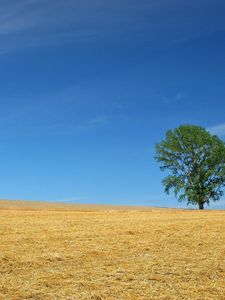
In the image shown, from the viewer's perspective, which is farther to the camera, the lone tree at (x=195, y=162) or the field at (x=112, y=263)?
the lone tree at (x=195, y=162)

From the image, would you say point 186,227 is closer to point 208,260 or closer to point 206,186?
point 208,260

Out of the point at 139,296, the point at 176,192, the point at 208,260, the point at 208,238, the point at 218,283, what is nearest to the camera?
the point at 139,296

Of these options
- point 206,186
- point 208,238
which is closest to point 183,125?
point 206,186

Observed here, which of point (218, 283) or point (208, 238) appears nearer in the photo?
point (218, 283)

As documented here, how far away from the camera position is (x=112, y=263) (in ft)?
53.1

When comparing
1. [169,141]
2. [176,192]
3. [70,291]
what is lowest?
[70,291]

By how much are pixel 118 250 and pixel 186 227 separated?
8.59m

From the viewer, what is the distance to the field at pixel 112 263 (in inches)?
488

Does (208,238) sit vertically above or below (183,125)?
below

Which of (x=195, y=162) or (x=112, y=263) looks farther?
(x=195, y=162)

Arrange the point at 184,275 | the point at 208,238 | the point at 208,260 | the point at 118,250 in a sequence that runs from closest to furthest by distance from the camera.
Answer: the point at 184,275 < the point at 208,260 < the point at 118,250 < the point at 208,238

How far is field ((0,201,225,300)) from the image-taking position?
488 inches

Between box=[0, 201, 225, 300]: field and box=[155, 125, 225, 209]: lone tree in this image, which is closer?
box=[0, 201, 225, 300]: field

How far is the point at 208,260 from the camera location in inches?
658
